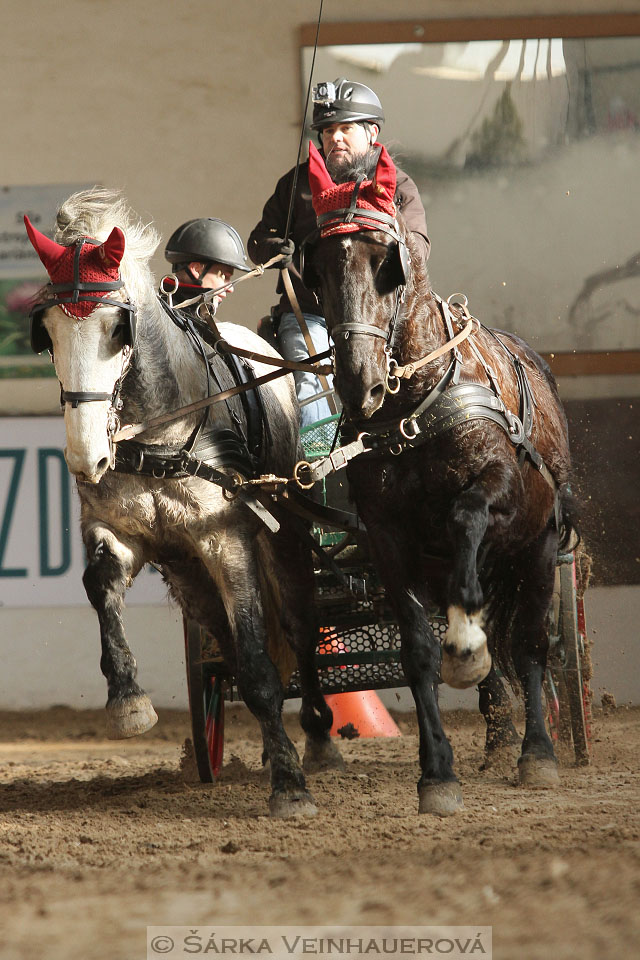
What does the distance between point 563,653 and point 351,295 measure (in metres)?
1.93

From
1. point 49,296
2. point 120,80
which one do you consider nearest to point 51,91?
point 120,80

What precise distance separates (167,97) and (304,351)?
12.9 feet

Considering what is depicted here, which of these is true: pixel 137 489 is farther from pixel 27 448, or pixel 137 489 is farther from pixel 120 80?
pixel 120 80

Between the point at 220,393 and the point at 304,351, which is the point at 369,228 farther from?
the point at 304,351

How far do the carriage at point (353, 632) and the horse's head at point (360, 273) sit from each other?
36.8 inches

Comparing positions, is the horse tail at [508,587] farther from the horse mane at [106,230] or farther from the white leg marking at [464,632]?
the horse mane at [106,230]

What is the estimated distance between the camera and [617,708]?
24.4 ft

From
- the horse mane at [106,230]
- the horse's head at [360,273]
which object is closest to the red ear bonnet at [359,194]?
the horse's head at [360,273]

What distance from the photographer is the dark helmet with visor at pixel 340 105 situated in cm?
438

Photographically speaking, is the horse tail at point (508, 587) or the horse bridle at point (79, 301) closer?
the horse bridle at point (79, 301)

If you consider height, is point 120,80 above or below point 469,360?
above

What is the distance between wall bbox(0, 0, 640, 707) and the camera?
810 centimetres

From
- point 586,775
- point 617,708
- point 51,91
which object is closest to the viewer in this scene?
point 586,775

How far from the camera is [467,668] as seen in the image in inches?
135
